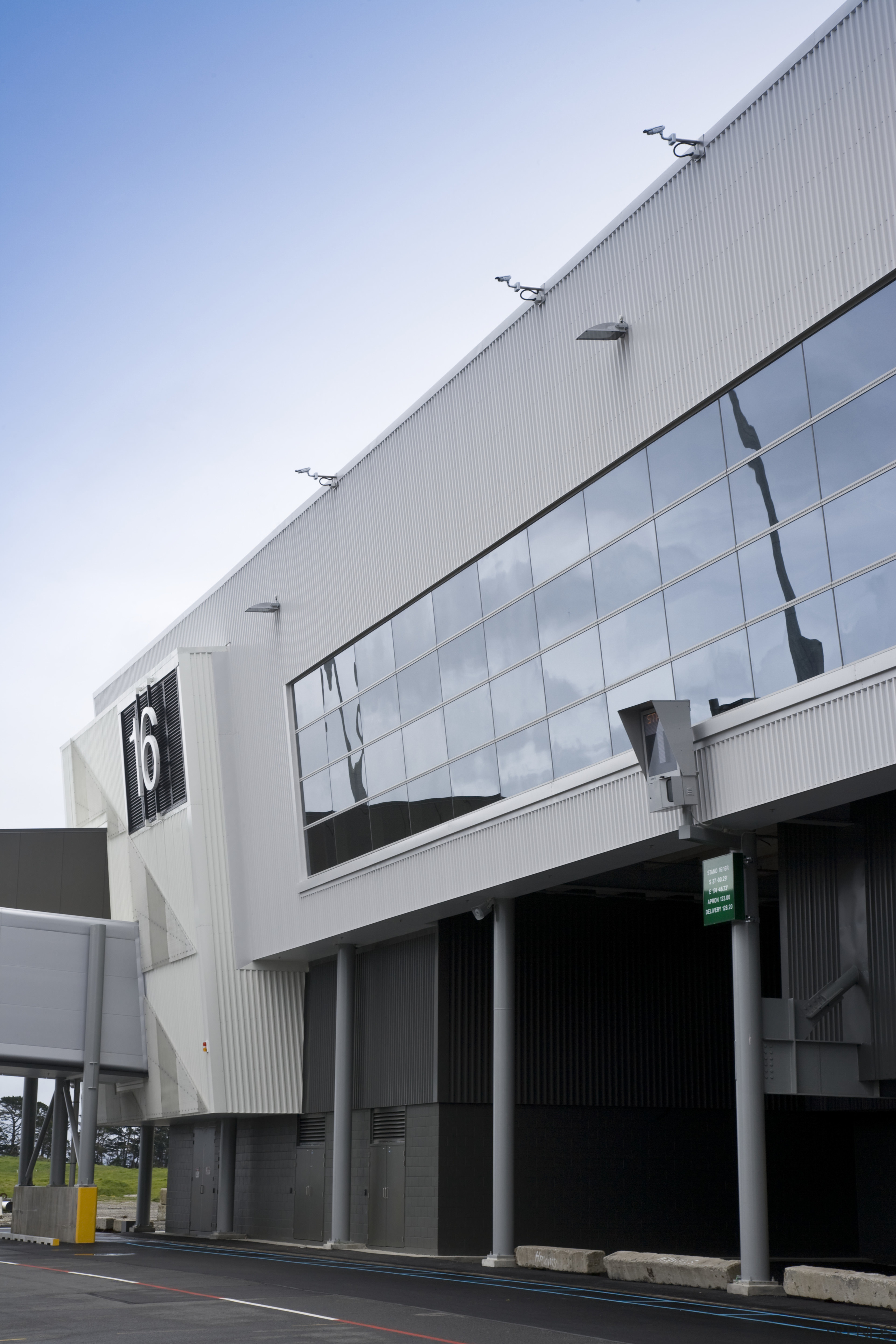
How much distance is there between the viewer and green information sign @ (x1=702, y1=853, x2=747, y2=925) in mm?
20922

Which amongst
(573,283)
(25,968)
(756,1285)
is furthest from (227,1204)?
(573,283)

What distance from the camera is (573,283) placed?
2336cm

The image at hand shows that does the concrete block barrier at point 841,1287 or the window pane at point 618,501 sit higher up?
the window pane at point 618,501

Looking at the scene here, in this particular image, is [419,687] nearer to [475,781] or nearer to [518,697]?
[475,781]

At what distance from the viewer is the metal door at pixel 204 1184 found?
38.8m

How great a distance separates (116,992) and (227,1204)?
20.4 feet

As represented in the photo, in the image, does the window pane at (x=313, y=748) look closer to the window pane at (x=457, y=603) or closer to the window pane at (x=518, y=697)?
the window pane at (x=457, y=603)

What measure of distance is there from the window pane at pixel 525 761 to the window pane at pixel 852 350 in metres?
8.12

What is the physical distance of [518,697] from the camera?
25328 mm

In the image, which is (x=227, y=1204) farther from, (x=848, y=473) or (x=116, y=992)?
(x=848, y=473)

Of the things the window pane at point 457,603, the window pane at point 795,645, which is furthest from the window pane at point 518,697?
the window pane at point 795,645

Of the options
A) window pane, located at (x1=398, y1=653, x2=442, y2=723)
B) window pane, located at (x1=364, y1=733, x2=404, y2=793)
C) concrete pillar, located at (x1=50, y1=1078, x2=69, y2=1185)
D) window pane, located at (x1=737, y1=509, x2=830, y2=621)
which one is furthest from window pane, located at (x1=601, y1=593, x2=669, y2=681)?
concrete pillar, located at (x1=50, y1=1078, x2=69, y2=1185)

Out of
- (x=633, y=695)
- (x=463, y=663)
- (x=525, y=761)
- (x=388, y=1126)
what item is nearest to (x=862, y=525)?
(x=633, y=695)

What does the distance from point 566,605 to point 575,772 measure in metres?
2.74
